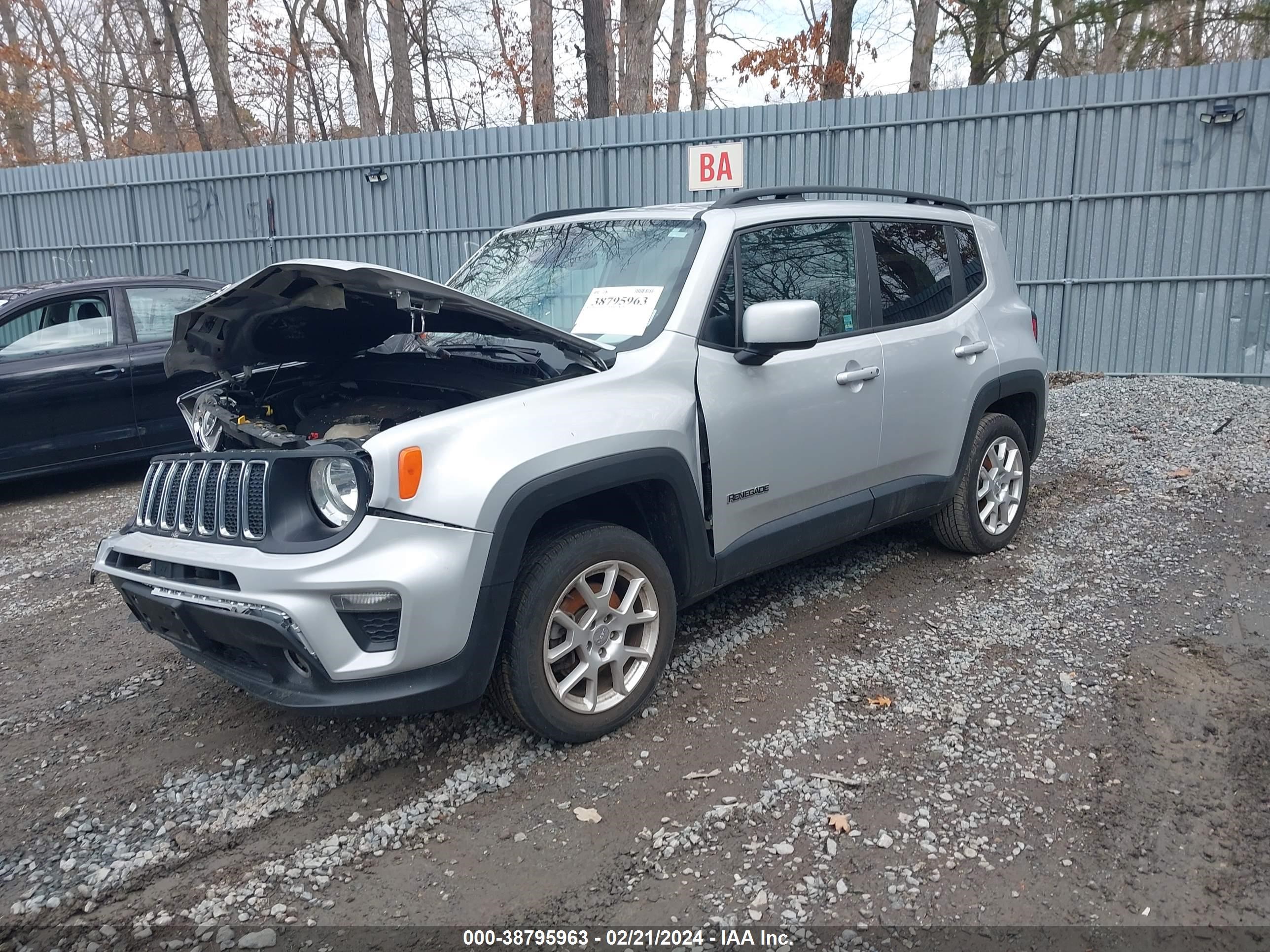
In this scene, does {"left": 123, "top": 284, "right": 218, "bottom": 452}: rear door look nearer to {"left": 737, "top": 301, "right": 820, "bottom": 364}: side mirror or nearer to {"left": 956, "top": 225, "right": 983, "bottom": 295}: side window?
{"left": 737, "top": 301, "right": 820, "bottom": 364}: side mirror

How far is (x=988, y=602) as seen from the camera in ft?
15.3

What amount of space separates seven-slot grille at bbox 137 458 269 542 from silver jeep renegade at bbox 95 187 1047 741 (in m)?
0.01

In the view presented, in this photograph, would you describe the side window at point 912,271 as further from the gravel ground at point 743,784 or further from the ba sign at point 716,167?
the ba sign at point 716,167

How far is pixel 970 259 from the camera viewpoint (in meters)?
5.21

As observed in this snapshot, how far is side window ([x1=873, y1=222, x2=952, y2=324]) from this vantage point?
4.62 metres

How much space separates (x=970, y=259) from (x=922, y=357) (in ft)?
3.09

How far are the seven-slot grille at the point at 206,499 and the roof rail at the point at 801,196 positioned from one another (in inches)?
87.6

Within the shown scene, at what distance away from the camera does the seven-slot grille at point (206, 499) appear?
9.91 ft

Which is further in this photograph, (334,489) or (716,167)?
(716,167)

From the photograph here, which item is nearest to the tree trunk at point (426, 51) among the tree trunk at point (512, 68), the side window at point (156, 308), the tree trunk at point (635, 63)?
the tree trunk at point (512, 68)

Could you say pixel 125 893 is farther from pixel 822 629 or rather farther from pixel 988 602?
pixel 988 602

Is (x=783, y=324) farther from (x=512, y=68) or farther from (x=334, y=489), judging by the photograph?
(x=512, y=68)

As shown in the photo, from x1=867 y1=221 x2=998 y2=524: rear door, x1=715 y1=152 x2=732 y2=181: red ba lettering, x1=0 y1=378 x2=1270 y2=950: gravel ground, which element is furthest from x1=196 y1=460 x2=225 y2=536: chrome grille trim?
x1=715 y1=152 x2=732 y2=181: red ba lettering

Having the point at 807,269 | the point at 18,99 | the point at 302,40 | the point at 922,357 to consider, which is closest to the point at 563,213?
the point at 807,269
